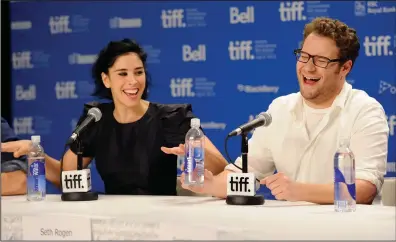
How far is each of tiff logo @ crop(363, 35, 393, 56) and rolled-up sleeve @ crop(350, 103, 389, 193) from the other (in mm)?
2071

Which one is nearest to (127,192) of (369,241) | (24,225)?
(24,225)

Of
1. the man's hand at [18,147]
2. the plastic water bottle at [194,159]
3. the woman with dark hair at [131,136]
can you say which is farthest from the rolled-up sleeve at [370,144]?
the man's hand at [18,147]

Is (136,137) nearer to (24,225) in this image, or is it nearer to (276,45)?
(24,225)

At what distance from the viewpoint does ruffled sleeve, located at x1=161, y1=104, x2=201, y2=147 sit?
3631 mm

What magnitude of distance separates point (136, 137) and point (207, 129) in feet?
6.29

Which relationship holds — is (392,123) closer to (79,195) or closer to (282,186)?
(282,186)

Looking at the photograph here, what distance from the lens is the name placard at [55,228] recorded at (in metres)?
2.54

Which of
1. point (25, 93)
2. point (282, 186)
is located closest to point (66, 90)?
point (25, 93)

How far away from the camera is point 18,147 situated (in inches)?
136

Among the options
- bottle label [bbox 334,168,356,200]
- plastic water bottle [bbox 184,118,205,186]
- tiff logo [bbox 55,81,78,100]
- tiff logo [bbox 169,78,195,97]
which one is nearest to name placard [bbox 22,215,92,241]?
plastic water bottle [bbox 184,118,205,186]

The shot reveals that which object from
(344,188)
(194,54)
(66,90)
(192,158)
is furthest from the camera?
(66,90)

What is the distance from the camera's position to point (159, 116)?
3699 millimetres

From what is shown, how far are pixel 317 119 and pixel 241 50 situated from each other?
219cm

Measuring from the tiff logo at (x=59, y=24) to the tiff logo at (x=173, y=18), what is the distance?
0.86m
